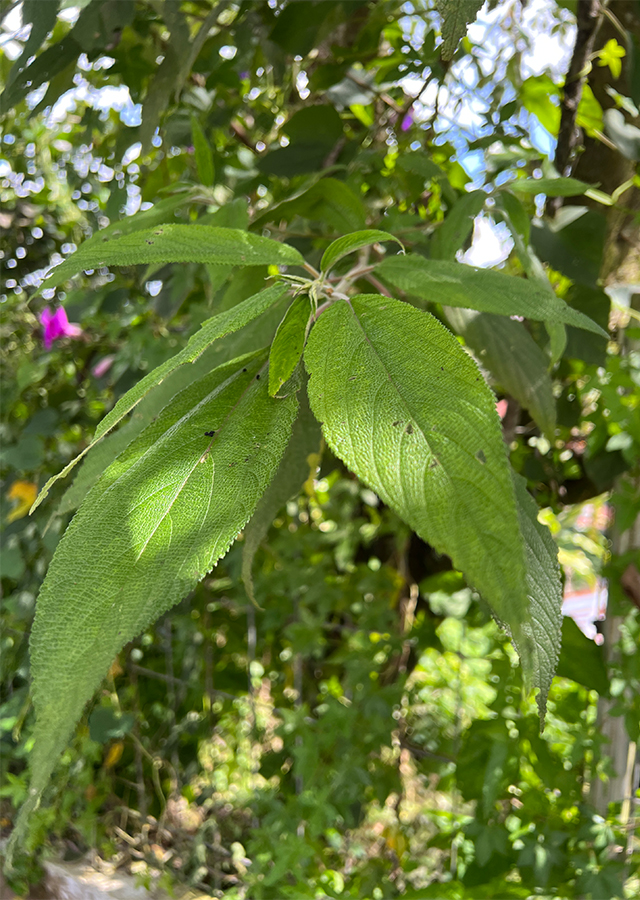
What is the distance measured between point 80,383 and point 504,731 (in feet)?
2.57

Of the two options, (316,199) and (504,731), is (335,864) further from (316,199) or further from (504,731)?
(316,199)

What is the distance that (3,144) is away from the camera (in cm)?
116

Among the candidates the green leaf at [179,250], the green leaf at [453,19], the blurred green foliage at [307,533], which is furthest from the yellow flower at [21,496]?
the green leaf at [453,19]

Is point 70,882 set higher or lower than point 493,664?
lower

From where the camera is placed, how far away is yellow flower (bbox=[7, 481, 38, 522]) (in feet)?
3.00

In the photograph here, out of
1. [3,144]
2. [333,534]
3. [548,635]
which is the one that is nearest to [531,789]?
[333,534]

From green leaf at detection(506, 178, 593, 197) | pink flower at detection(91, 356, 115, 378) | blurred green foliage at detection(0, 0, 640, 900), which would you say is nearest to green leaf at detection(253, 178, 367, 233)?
blurred green foliage at detection(0, 0, 640, 900)

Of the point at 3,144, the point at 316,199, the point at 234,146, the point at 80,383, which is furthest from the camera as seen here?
the point at 3,144

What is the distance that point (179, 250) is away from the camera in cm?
27

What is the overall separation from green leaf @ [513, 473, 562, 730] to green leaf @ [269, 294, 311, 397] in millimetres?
107

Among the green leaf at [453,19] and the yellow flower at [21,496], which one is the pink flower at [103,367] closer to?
the yellow flower at [21,496]

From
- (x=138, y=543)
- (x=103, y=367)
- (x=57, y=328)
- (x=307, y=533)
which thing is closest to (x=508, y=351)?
(x=138, y=543)

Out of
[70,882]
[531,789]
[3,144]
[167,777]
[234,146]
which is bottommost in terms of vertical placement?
[70,882]

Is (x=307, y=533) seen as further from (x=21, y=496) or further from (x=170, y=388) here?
(x=170, y=388)
